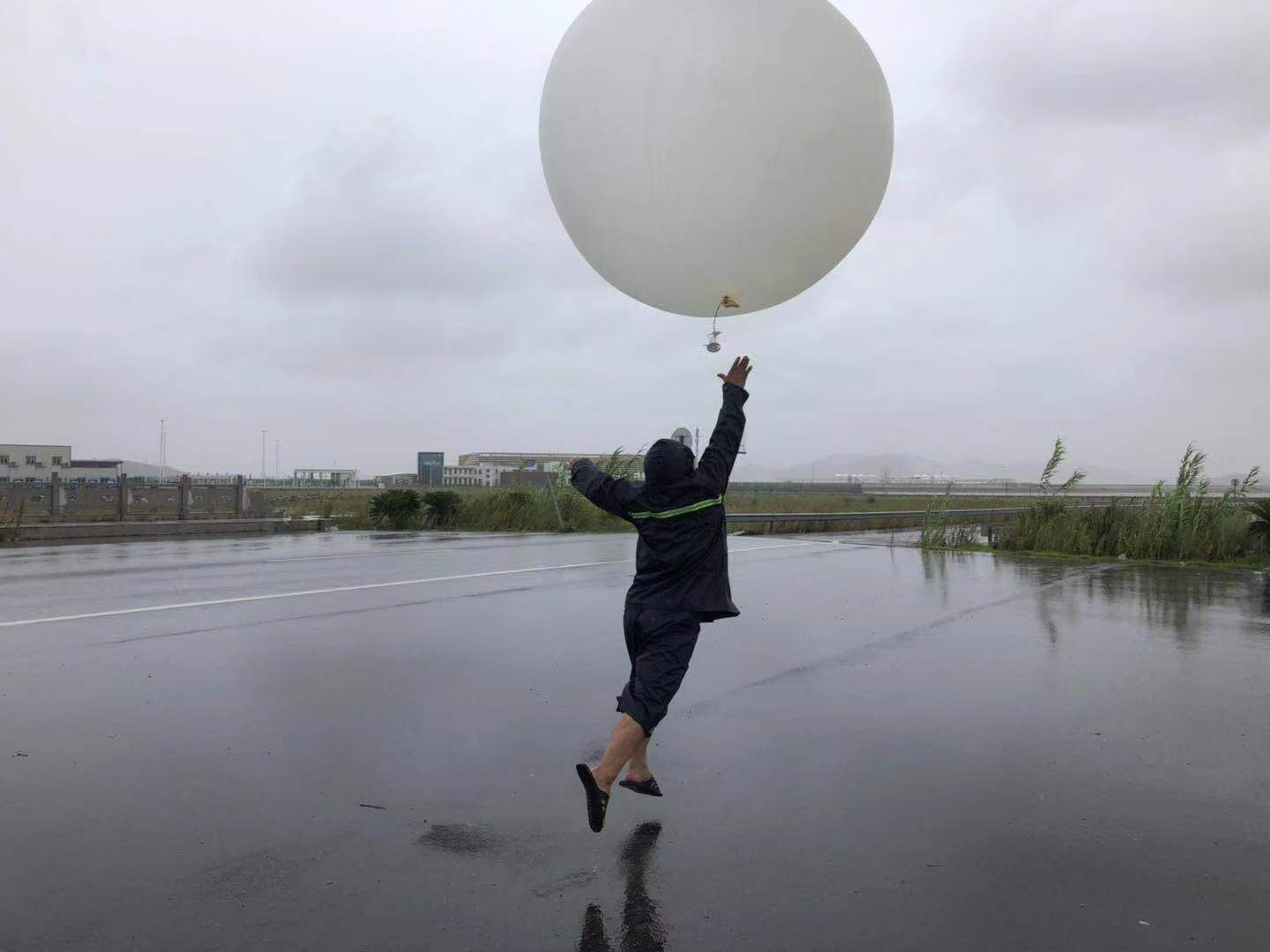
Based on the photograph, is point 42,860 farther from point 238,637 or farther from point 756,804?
point 238,637

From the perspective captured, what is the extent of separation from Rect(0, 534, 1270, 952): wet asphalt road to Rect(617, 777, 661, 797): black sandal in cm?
7

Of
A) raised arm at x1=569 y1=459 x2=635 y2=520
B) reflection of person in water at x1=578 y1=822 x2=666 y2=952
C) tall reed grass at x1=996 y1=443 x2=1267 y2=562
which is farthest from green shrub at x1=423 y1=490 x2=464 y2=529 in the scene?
reflection of person in water at x1=578 y1=822 x2=666 y2=952

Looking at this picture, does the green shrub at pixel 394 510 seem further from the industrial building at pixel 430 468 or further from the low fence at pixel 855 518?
the industrial building at pixel 430 468

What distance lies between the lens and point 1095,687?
5941 mm

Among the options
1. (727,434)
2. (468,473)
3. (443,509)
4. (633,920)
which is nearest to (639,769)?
(633,920)

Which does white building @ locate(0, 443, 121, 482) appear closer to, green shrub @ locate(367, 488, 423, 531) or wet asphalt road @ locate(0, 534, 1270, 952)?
green shrub @ locate(367, 488, 423, 531)

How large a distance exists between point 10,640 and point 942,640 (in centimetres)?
732

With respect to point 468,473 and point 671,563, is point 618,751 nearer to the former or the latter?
point 671,563

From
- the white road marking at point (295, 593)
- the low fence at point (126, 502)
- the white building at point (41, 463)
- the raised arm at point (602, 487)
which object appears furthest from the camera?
the white building at point (41, 463)

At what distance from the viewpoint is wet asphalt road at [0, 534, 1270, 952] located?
112 inches

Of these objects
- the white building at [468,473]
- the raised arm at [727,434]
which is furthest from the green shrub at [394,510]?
the white building at [468,473]

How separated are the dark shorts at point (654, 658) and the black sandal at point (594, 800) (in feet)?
1.04


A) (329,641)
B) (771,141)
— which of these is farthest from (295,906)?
(329,641)

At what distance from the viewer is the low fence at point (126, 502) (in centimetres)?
2070
